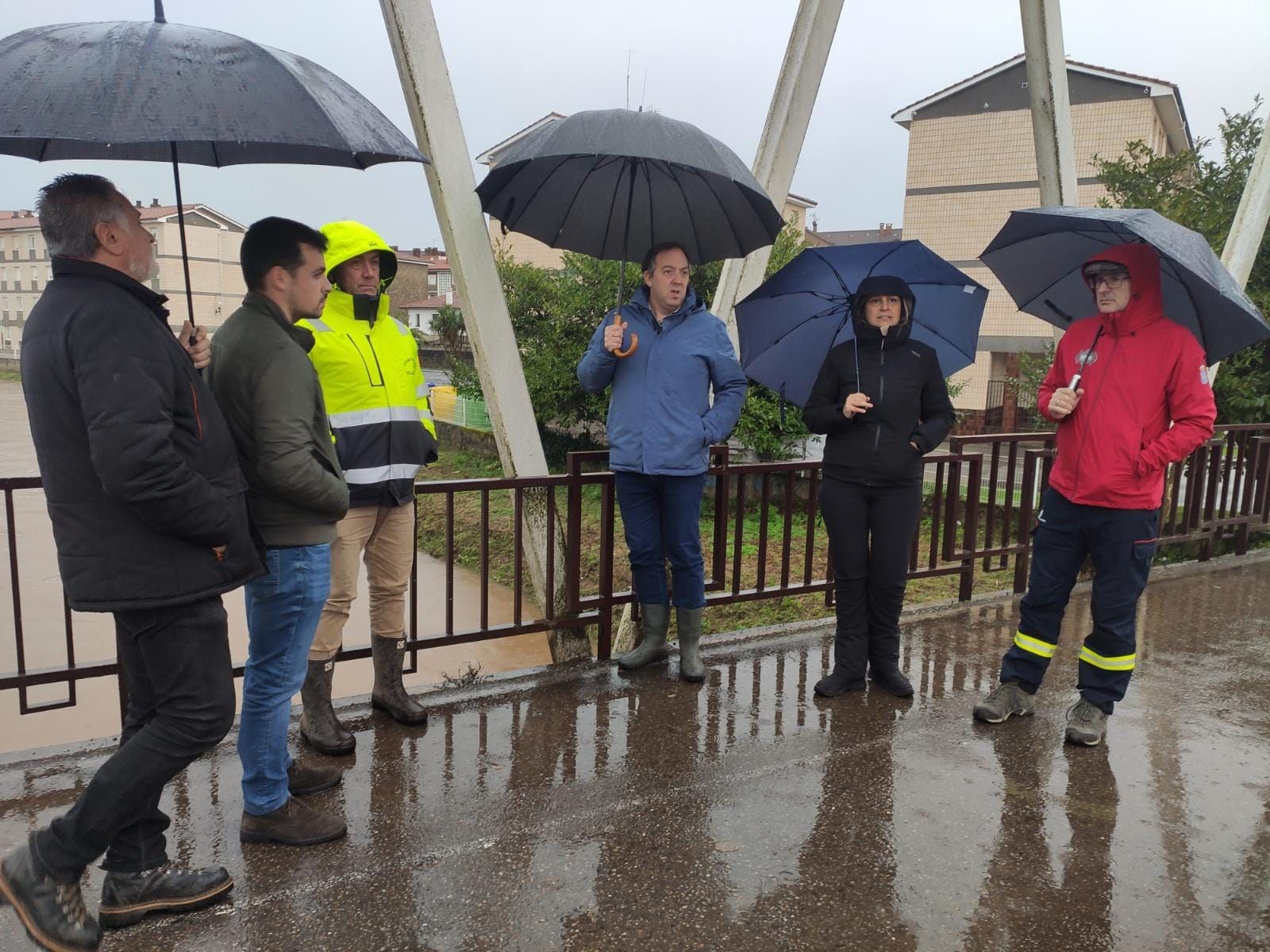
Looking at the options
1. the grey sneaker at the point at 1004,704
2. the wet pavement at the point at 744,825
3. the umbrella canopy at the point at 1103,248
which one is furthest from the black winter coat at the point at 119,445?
the grey sneaker at the point at 1004,704

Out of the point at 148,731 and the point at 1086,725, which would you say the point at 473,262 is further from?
the point at 1086,725

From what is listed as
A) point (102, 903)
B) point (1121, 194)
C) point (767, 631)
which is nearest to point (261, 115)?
point (102, 903)

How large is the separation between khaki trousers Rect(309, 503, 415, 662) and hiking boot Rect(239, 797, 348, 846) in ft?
1.88

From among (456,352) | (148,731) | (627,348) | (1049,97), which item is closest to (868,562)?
(627,348)

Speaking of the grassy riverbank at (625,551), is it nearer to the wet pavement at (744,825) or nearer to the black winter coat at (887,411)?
the wet pavement at (744,825)

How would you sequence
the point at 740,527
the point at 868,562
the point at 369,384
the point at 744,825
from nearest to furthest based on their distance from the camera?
the point at 744,825
the point at 369,384
the point at 868,562
the point at 740,527

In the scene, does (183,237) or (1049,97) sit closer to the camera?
(183,237)

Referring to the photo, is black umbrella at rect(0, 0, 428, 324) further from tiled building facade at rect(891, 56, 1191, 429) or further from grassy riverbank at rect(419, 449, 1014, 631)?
tiled building facade at rect(891, 56, 1191, 429)

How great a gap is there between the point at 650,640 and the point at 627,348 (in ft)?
4.41

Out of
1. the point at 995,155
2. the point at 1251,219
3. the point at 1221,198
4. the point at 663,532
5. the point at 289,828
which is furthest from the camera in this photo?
the point at 995,155

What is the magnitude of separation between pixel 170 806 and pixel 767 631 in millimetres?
2930

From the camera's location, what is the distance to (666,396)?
3.82 m

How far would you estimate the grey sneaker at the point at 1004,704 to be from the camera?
12.3 ft

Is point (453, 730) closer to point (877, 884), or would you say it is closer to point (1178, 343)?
point (877, 884)
